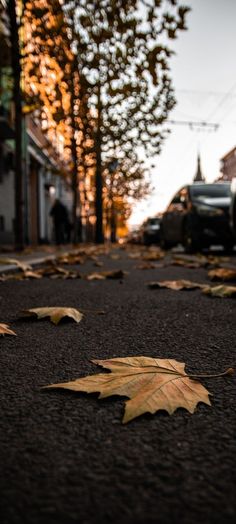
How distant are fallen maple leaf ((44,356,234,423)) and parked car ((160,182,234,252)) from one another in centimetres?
723

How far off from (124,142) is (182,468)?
12.5 m

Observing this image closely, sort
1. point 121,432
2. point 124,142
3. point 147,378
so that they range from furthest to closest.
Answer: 1. point 124,142
2. point 147,378
3. point 121,432

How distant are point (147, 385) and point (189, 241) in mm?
7931

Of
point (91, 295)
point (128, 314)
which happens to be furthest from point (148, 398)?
point (91, 295)

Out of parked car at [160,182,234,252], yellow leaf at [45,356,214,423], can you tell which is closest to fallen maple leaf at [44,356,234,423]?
yellow leaf at [45,356,214,423]

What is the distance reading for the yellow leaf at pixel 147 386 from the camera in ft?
3.45

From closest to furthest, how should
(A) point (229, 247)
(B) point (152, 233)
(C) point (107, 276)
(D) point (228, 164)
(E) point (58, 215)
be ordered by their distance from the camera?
1. (C) point (107, 276)
2. (A) point (229, 247)
3. (E) point (58, 215)
4. (B) point (152, 233)
5. (D) point (228, 164)

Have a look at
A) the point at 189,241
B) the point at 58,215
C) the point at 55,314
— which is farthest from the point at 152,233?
the point at 55,314

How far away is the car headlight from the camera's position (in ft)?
27.5

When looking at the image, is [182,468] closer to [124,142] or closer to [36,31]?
[36,31]

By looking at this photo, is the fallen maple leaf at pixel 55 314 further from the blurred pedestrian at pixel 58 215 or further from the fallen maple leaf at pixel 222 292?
the blurred pedestrian at pixel 58 215

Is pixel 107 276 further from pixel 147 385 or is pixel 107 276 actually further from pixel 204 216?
pixel 204 216

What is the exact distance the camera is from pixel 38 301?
9.64 feet

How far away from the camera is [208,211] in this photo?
27.7ft
